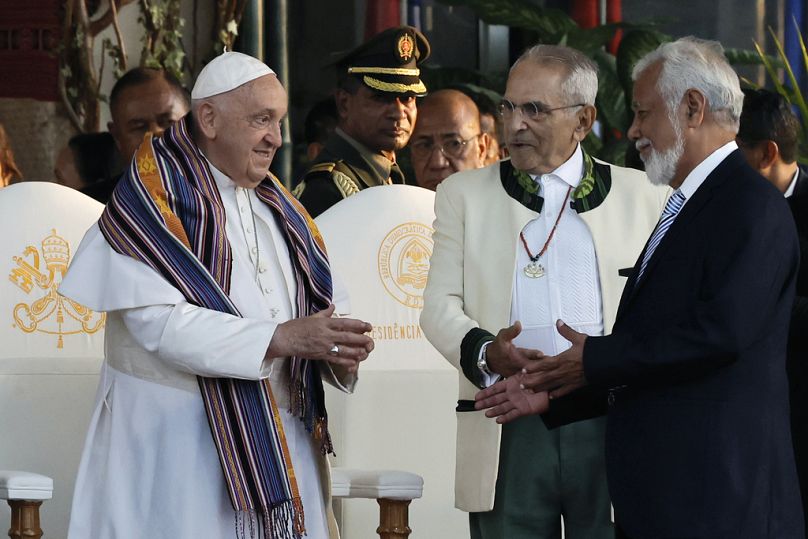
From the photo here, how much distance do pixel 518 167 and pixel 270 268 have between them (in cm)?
58

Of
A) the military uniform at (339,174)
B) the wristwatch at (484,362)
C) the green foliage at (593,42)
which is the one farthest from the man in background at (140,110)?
the green foliage at (593,42)

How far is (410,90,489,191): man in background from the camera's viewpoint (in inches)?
198

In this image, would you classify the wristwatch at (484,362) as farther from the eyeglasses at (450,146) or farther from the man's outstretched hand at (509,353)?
the eyeglasses at (450,146)

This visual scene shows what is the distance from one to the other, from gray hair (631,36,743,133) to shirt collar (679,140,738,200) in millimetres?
56

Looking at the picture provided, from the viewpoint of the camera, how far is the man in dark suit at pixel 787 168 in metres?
3.73

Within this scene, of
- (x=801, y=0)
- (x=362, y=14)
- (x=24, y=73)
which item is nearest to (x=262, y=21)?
(x=362, y=14)

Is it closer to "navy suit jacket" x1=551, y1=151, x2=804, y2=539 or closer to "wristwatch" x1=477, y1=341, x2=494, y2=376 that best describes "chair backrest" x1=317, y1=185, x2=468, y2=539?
"wristwatch" x1=477, y1=341, x2=494, y2=376

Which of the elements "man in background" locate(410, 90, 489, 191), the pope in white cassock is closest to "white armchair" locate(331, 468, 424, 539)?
the pope in white cassock

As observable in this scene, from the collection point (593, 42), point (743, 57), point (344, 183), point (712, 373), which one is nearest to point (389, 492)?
point (712, 373)

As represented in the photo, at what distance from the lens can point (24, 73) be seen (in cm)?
659

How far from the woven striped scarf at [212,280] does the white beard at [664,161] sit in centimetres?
87

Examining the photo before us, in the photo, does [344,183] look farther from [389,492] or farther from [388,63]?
[389,492]

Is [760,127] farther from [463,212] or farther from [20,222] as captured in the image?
[20,222]

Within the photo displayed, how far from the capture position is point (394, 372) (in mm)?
4250
